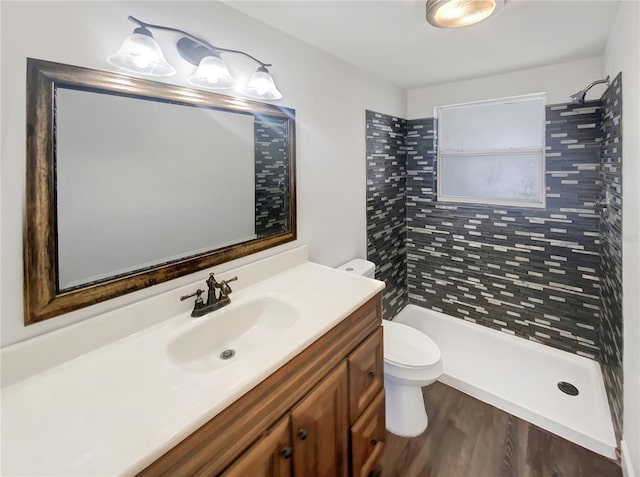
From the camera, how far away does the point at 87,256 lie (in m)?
1.02

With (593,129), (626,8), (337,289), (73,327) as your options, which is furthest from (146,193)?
(593,129)

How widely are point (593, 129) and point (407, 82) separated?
1.34 metres

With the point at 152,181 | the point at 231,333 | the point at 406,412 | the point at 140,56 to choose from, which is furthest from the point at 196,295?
the point at 406,412

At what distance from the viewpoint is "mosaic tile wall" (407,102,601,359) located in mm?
2176

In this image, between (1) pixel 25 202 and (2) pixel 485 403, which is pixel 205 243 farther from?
(2) pixel 485 403

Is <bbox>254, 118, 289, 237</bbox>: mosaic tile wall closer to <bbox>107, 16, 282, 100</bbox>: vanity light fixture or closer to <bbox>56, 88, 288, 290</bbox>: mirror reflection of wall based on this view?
<bbox>56, 88, 288, 290</bbox>: mirror reflection of wall

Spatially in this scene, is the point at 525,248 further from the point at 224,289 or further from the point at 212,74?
the point at 212,74

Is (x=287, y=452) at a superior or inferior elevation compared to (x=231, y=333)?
inferior

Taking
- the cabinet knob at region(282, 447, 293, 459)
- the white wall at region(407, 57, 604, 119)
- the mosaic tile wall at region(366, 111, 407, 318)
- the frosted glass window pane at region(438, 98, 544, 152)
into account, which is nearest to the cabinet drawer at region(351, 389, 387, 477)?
the cabinet knob at region(282, 447, 293, 459)

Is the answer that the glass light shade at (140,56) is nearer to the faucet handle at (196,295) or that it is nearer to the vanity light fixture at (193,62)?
the vanity light fixture at (193,62)

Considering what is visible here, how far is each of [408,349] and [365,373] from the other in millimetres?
583

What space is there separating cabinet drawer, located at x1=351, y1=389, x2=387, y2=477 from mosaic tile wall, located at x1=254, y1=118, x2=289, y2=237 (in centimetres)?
97

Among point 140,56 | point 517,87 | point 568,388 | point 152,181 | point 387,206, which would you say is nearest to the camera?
point 140,56

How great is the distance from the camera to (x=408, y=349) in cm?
185
